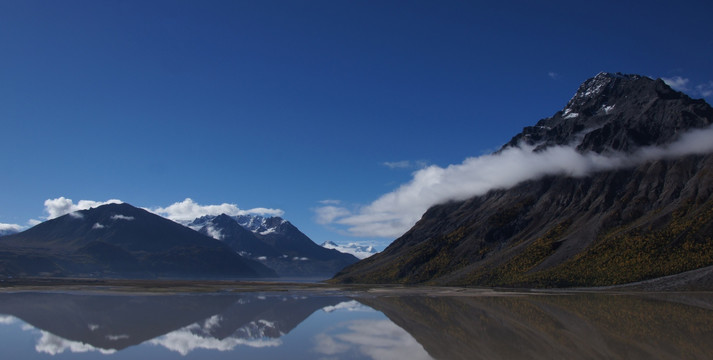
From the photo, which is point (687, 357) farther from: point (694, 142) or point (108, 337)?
point (694, 142)

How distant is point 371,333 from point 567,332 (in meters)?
19.3

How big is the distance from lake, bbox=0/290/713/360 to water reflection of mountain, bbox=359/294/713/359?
3.6 inches

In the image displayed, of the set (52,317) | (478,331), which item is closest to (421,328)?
(478,331)

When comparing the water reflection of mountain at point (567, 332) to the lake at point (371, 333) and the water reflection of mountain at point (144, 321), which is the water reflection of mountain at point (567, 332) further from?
the water reflection of mountain at point (144, 321)

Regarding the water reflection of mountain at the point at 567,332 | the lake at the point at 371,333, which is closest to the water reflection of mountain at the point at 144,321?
the lake at the point at 371,333

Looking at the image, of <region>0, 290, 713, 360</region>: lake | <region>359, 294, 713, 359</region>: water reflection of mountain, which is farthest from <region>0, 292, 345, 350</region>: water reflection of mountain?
<region>359, 294, 713, 359</region>: water reflection of mountain

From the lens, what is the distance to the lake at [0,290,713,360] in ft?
123

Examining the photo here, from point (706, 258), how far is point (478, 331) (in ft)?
325

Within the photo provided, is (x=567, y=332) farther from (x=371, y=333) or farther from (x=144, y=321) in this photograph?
(x=144, y=321)

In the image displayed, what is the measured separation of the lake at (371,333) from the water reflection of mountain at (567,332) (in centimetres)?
9

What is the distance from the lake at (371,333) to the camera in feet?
123

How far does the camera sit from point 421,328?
53438mm

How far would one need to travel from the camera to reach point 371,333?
164ft

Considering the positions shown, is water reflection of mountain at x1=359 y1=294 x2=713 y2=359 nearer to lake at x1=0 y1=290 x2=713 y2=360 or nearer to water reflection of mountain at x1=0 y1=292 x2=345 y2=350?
lake at x1=0 y1=290 x2=713 y2=360
